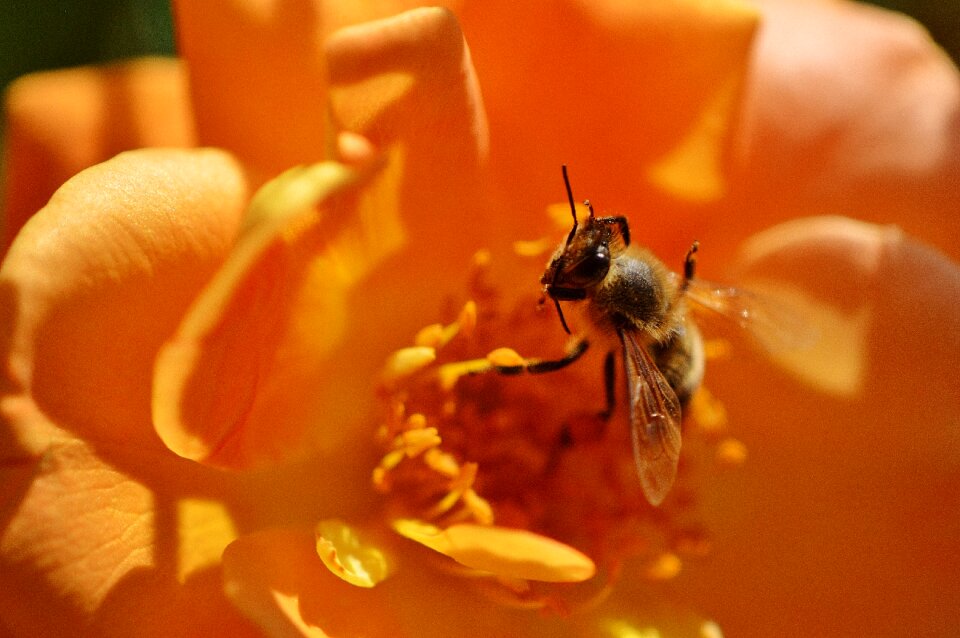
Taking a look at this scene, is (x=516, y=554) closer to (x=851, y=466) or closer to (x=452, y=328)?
(x=452, y=328)

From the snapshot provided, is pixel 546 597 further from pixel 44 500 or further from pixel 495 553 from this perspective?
pixel 44 500

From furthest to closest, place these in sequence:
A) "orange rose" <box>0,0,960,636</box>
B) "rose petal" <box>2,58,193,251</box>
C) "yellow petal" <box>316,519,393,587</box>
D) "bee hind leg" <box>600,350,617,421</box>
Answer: "bee hind leg" <box>600,350,617,421</box>
"rose petal" <box>2,58,193,251</box>
"yellow petal" <box>316,519,393,587</box>
"orange rose" <box>0,0,960,636</box>

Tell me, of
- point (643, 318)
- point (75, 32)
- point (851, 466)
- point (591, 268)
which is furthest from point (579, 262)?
point (75, 32)

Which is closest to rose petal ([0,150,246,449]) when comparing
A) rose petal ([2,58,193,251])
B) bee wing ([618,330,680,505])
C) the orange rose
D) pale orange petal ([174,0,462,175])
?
the orange rose

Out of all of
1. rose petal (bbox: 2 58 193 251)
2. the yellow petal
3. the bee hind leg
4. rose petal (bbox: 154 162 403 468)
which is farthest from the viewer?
the bee hind leg

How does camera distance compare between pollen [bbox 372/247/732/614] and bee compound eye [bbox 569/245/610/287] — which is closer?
bee compound eye [bbox 569/245/610/287]

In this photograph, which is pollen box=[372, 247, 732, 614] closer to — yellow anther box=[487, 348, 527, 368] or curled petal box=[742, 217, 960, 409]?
yellow anther box=[487, 348, 527, 368]

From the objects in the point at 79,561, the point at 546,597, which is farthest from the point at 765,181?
the point at 79,561
